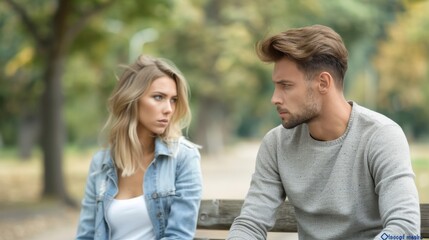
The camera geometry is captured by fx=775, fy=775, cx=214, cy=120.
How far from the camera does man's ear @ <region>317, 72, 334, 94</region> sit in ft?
9.63

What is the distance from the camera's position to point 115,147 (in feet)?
12.5

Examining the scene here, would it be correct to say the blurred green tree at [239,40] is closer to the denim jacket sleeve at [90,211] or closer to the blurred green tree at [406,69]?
the blurred green tree at [406,69]

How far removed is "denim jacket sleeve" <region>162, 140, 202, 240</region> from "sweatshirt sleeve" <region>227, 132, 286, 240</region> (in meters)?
0.55

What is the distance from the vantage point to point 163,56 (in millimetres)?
35031

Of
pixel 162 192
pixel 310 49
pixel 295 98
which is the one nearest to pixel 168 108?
pixel 162 192

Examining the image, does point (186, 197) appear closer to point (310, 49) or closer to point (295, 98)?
point (295, 98)

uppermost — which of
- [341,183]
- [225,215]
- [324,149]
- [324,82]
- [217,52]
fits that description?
[324,82]

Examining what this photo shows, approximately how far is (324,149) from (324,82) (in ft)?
0.84

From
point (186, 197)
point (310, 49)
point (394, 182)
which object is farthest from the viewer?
point (186, 197)

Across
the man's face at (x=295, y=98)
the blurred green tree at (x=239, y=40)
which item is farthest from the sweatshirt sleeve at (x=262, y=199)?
the blurred green tree at (x=239, y=40)

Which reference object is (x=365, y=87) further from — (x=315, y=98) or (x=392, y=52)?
(x=315, y=98)

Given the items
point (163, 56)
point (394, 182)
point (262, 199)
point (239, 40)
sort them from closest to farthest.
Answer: point (394, 182) → point (262, 199) → point (239, 40) → point (163, 56)

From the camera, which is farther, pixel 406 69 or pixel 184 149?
pixel 406 69

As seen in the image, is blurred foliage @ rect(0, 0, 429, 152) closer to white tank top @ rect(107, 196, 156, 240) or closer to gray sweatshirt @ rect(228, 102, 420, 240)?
white tank top @ rect(107, 196, 156, 240)
